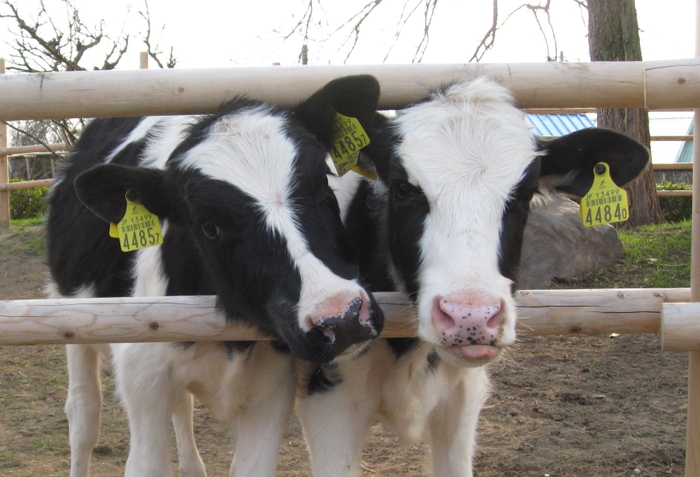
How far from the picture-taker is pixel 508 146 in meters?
2.88

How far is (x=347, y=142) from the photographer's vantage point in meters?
3.22

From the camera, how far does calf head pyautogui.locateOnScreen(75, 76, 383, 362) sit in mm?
2520

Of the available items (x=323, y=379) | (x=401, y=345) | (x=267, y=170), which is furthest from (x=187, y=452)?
(x=267, y=170)

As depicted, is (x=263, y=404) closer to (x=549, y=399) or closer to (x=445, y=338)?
(x=445, y=338)

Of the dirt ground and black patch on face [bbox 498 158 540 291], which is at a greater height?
black patch on face [bbox 498 158 540 291]

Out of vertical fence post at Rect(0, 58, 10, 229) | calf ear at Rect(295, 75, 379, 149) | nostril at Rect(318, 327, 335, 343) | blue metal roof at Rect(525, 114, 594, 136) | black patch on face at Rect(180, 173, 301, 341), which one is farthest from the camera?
blue metal roof at Rect(525, 114, 594, 136)

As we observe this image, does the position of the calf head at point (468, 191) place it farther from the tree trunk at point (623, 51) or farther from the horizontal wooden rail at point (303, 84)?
the tree trunk at point (623, 51)

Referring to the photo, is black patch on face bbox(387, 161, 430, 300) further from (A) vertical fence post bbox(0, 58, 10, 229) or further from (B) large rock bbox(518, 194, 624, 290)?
(A) vertical fence post bbox(0, 58, 10, 229)

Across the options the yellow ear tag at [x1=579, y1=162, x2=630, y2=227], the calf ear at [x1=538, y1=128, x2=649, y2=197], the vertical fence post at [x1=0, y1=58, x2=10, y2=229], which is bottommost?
the yellow ear tag at [x1=579, y1=162, x2=630, y2=227]

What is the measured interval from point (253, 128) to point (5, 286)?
22.9 ft

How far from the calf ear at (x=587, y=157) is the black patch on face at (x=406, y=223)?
0.65 meters

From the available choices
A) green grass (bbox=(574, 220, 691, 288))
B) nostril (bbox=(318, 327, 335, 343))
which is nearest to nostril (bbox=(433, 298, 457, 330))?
nostril (bbox=(318, 327, 335, 343))

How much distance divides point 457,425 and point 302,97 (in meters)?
1.79

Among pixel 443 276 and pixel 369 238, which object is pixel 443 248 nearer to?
pixel 443 276
